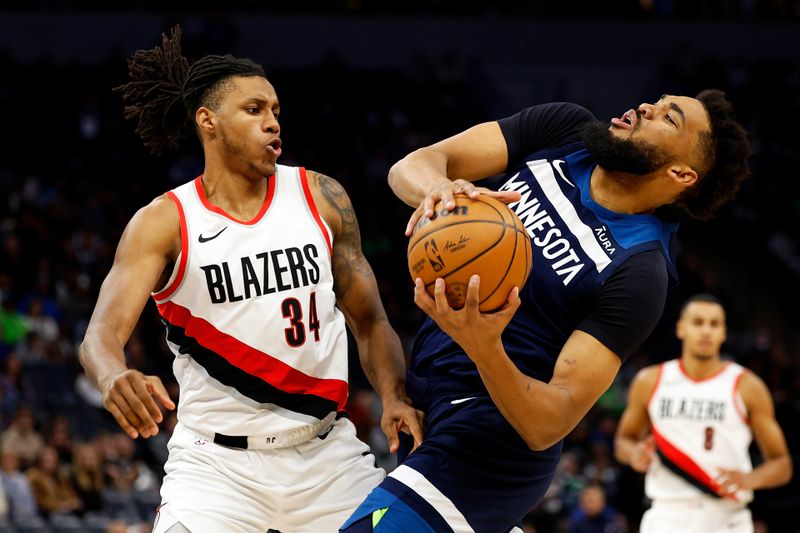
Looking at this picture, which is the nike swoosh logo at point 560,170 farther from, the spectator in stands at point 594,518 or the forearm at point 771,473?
the spectator in stands at point 594,518

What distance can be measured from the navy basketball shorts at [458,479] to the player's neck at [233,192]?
1.07 meters

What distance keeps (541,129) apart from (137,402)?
Answer: 1.82 metres

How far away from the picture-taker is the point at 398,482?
3.85 metres

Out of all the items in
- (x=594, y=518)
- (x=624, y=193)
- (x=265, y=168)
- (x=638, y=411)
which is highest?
(x=265, y=168)

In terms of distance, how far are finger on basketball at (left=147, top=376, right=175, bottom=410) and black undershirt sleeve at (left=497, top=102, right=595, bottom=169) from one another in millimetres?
1587

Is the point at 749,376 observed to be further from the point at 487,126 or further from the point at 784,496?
the point at 784,496

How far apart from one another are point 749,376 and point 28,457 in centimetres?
673

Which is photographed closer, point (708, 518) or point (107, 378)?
point (107, 378)

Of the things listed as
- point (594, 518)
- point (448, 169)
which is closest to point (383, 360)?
point (448, 169)

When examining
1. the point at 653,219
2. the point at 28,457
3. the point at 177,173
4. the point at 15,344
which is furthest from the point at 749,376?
the point at 177,173

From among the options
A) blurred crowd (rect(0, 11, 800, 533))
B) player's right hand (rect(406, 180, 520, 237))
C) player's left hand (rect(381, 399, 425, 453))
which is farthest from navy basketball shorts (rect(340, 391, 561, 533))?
blurred crowd (rect(0, 11, 800, 533))

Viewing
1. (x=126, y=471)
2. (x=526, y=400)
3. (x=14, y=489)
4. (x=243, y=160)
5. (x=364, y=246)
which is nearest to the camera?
(x=526, y=400)

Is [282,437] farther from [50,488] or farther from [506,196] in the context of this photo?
[50,488]

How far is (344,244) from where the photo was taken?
4.53m
